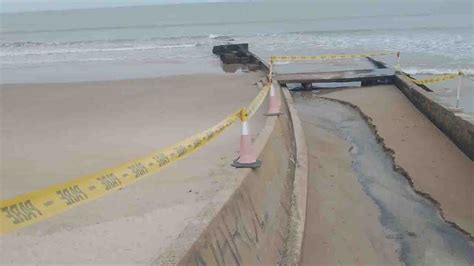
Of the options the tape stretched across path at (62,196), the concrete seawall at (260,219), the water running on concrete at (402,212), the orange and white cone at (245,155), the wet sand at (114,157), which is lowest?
the water running on concrete at (402,212)

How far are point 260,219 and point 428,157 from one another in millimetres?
5113

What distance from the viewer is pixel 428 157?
Result: 8.82 m

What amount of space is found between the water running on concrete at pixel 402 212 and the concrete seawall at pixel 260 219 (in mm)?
492

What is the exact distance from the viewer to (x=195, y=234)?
3.53m

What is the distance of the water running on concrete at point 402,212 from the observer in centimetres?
574

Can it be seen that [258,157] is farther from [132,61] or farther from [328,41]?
[328,41]

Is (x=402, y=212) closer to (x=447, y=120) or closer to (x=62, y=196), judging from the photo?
(x=447, y=120)

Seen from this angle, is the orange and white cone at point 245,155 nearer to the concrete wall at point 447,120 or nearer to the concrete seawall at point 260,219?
the concrete seawall at point 260,219

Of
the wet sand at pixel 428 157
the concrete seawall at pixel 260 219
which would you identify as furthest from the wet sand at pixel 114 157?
the wet sand at pixel 428 157

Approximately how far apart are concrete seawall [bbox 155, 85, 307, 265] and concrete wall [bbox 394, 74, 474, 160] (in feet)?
9.98

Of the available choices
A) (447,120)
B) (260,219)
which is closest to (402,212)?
(260,219)

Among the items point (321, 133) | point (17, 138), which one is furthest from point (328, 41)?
point (17, 138)

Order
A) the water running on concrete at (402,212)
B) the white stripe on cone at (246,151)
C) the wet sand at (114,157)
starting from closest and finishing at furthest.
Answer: the wet sand at (114,157), the white stripe on cone at (246,151), the water running on concrete at (402,212)

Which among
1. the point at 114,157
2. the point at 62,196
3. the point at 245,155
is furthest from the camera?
the point at 114,157
